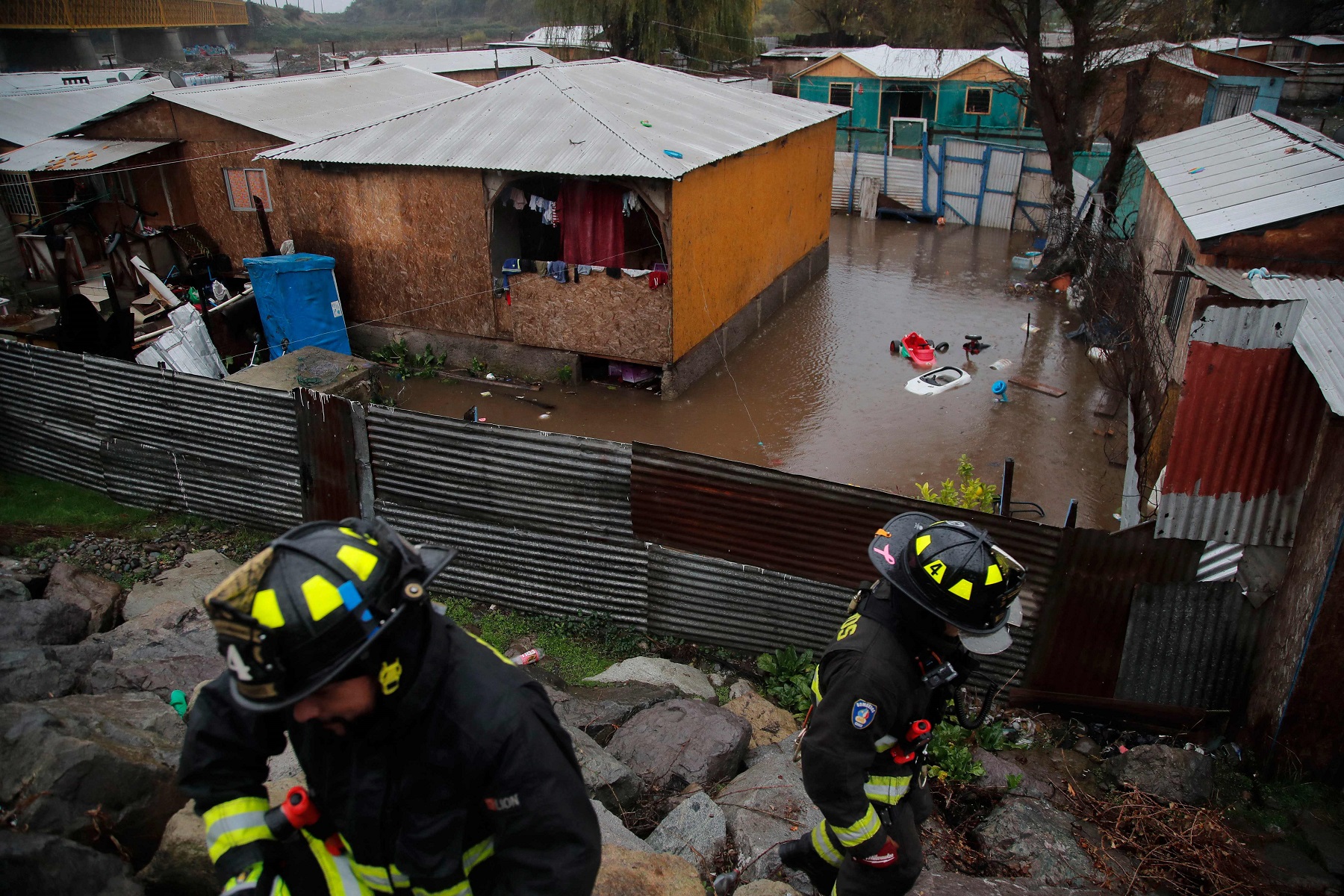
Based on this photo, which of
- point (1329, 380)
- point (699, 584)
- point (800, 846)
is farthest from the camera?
point (699, 584)

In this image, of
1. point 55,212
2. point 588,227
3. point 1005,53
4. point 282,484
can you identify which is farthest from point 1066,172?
point 55,212

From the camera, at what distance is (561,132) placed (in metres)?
11.0

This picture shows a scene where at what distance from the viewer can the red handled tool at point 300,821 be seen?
198 centimetres

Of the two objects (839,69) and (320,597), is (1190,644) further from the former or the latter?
(839,69)

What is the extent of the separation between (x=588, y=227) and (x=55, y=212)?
425 inches

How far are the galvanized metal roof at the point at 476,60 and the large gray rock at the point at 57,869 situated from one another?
2719cm

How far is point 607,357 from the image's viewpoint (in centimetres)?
1131

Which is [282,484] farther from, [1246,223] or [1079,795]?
[1246,223]

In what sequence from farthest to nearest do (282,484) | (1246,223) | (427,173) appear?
(427,173) → (1246,223) → (282,484)

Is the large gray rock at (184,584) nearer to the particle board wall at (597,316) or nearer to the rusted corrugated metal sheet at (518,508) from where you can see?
the rusted corrugated metal sheet at (518,508)

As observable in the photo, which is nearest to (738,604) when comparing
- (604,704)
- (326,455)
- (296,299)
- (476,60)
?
(604,704)

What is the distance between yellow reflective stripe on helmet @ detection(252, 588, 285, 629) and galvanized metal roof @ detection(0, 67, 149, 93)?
24.6 meters

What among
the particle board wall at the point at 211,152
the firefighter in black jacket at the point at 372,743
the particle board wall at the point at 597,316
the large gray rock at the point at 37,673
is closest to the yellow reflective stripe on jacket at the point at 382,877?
the firefighter in black jacket at the point at 372,743

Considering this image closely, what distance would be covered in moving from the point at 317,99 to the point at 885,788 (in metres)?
→ 17.4
